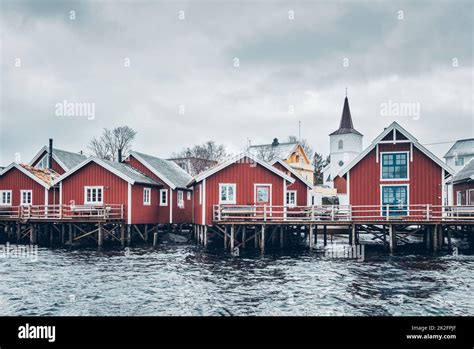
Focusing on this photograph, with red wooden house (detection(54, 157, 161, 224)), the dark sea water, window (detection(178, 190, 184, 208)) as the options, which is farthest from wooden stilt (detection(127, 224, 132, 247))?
window (detection(178, 190, 184, 208))

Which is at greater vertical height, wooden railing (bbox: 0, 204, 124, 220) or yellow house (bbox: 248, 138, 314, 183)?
yellow house (bbox: 248, 138, 314, 183)

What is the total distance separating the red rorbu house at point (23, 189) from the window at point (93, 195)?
4.09 m

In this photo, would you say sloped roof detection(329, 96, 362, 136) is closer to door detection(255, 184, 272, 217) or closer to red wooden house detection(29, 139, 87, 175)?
red wooden house detection(29, 139, 87, 175)

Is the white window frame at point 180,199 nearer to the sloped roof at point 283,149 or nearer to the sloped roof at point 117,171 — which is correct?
the sloped roof at point 117,171

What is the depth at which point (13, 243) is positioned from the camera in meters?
32.8

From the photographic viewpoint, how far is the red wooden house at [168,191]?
35125 millimetres

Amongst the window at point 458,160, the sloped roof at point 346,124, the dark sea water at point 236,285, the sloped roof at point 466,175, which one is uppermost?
the sloped roof at point 346,124

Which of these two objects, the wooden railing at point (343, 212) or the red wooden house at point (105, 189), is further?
the red wooden house at point (105, 189)

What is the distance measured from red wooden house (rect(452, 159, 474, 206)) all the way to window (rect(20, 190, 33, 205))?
31887 mm

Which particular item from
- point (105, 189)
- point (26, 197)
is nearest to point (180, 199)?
point (105, 189)

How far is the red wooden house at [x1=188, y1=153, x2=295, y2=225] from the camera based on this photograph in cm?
2872

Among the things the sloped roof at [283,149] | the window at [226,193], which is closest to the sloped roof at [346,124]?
the sloped roof at [283,149]
